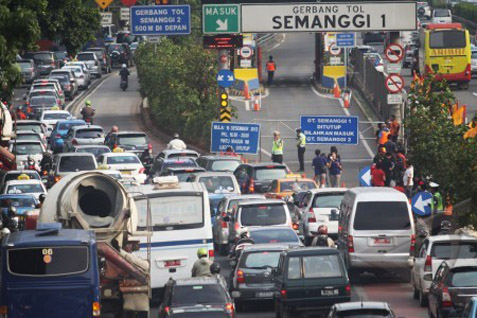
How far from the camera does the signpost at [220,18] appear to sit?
5141 centimetres

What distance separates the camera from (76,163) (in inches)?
1838

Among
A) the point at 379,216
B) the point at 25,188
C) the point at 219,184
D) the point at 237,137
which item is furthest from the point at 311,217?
the point at 237,137

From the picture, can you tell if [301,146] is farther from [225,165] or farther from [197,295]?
[197,295]

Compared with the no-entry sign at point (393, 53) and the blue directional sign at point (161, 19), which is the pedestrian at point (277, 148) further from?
the blue directional sign at point (161, 19)

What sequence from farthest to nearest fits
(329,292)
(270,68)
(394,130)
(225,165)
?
(270,68), (225,165), (394,130), (329,292)

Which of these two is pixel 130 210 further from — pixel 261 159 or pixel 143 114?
pixel 143 114

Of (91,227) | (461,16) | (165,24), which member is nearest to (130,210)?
(91,227)

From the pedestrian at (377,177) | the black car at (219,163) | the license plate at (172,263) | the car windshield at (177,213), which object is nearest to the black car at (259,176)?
the black car at (219,163)

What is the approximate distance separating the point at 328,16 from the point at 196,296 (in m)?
28.7

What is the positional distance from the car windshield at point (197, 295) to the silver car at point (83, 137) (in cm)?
3092

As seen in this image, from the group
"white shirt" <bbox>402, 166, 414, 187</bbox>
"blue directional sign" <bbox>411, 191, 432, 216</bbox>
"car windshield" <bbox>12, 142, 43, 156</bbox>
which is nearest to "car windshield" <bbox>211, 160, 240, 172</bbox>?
"white shirt" <bbox>402, 166, 414, 187</bbox>

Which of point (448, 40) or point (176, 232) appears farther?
point (448, 40)

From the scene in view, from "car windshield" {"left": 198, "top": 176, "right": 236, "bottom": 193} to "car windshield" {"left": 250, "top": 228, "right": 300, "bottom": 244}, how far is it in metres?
8.28

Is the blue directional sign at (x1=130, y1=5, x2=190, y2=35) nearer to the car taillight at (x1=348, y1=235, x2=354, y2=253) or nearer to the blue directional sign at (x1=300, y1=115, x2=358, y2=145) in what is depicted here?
the blue directional sign at (x1=300, y1=115, x2=358, y2=145)
